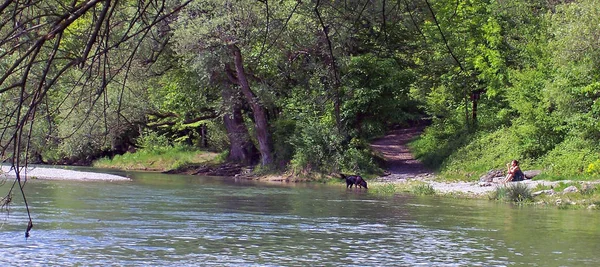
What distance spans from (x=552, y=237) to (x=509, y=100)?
16.8 meters

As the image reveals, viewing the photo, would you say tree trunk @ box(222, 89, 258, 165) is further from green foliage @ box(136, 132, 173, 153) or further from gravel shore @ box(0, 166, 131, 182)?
gravel shore @ box(0, 166, 131, 182)

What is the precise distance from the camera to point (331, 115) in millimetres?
33250

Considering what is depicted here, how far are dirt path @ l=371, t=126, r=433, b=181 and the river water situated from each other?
9.48 metres

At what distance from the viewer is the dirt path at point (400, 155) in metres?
32.6

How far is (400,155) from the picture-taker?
39.0m

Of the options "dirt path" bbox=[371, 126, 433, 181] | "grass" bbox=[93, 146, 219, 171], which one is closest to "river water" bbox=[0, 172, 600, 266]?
"dirt path" bbox=[371, 126, 433, 181]

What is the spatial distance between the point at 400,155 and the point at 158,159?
1313cm

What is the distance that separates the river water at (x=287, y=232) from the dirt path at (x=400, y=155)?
9.48m

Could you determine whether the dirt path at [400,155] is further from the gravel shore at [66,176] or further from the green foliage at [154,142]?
the green foliage at [154,142]

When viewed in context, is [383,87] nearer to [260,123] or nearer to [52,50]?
[260,123]

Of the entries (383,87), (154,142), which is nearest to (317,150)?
(383,87)

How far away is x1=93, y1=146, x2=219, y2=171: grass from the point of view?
1612 inches

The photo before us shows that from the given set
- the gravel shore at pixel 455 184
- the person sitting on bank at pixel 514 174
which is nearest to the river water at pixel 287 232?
the gravel shore at pixel 455 184

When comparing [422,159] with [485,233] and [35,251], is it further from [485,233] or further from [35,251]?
[35,251]
